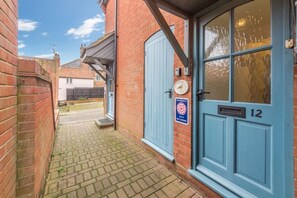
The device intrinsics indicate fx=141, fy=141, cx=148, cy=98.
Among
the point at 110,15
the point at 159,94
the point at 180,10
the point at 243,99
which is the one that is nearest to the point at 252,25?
the point at 243,99

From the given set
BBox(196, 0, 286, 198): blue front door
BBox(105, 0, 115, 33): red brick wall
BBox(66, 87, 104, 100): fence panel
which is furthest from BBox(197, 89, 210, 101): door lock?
BBox(66, 87, 104, 100): fence panel

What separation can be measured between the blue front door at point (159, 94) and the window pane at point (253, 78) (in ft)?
3.84

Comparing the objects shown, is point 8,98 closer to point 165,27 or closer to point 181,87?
point 165,27

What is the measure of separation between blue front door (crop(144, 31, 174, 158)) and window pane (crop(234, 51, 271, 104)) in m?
1.17

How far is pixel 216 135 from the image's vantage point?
1.92 metres

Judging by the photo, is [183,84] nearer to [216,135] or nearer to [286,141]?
[216,135]

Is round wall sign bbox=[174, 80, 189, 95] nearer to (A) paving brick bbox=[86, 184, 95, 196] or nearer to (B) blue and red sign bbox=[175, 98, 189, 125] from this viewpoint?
(B) blue and red sign bbox=[175, 98, 189, 125]

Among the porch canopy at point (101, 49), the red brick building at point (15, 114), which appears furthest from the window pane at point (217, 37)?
the porch canopy at point (101, 49)

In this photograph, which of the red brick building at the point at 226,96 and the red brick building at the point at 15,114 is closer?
the red brick building at the point at 15,114

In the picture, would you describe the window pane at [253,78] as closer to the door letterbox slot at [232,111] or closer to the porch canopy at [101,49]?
the door letterbox slot at [232,111]

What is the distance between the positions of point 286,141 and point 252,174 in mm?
533

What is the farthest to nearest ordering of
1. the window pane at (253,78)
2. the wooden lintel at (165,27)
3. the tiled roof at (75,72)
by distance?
the tiled roof at (75,72)
the wooden lintel at (165,27)
the window pane at (253,78)

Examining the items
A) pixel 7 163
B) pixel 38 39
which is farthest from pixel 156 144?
pixel 38 39

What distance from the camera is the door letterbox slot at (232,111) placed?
161cm
